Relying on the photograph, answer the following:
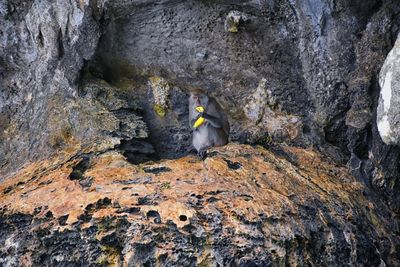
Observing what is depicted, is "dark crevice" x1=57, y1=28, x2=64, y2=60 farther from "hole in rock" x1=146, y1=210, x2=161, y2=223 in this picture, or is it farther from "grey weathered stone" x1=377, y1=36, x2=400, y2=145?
"grey weathered stone" x1=377, y1=36, x2=400, y2=145

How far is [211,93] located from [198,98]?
26 centimetres

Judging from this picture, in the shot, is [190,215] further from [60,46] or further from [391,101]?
[60,46]

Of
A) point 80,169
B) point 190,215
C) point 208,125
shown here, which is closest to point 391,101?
point 190,215

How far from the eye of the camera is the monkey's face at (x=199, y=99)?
441cm

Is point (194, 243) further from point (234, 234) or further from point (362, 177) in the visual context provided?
point (362, 177)

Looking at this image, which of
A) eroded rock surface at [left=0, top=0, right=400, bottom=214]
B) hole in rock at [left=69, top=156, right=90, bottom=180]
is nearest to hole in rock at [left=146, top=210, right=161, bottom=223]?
hole in rock at [left=69, top=156, right=90, bottom=180]

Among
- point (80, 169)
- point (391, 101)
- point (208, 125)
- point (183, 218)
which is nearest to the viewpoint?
point (183, 218)

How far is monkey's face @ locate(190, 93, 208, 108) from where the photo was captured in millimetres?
4410

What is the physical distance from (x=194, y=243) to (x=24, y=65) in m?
2.13

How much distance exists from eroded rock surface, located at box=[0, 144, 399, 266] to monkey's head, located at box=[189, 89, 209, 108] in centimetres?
46

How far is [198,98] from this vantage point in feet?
14.8

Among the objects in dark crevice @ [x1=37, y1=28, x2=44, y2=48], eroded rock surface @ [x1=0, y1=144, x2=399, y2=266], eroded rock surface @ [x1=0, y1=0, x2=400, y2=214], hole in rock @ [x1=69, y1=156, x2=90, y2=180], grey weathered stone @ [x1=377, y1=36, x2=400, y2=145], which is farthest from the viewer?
dark crevice @ [x1=37, y1=28, x2=44, y2=48]

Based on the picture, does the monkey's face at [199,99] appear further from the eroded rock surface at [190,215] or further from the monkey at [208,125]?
the eroded rock surface at [190,215]

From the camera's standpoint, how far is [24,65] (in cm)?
472
